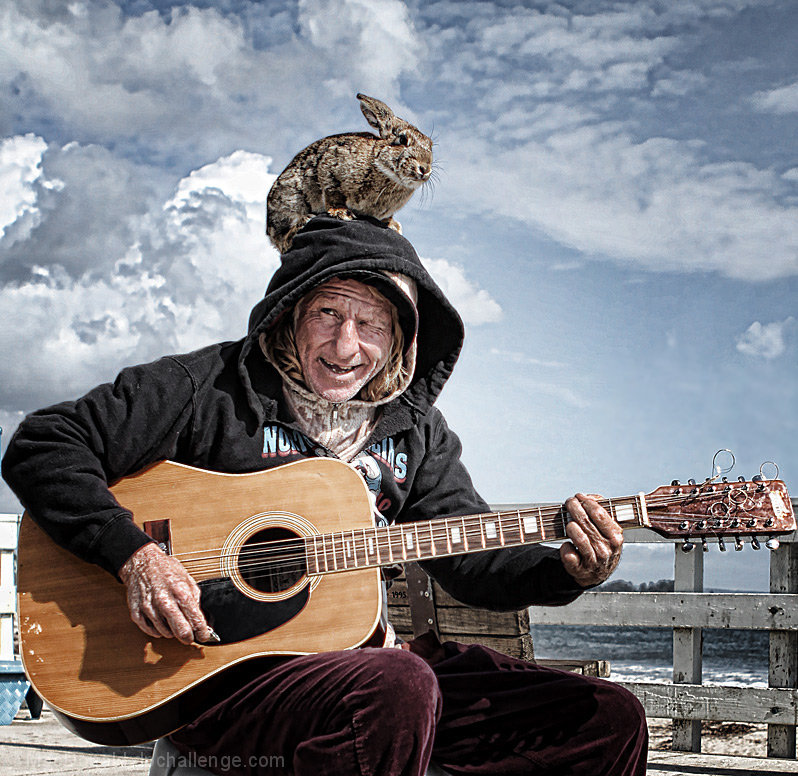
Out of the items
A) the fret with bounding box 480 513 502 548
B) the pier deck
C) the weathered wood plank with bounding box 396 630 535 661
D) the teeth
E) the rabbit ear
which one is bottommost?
the pier deck

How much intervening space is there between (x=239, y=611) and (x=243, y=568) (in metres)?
0.09

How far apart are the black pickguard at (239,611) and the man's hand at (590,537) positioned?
0.59 metres

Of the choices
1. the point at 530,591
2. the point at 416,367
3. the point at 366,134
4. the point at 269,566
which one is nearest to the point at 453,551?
the point at 530,591

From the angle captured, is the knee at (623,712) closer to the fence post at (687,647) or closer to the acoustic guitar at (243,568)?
the acoustic guitar at (243,568)

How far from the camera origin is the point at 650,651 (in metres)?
34.7

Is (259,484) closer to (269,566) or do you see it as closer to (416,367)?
(269,566)

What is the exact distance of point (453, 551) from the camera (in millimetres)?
1935

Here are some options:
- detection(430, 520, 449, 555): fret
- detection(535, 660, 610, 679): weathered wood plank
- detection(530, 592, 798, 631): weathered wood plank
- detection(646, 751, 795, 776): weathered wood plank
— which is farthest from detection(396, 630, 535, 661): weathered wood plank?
detection(430, 520, 449, 555): fret

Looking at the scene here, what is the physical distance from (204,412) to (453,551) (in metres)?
0.66

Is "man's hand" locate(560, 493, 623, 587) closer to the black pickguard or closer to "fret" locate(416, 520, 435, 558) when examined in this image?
"fret" locate(416, 520, 435, 558)

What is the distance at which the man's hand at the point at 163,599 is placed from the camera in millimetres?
1729

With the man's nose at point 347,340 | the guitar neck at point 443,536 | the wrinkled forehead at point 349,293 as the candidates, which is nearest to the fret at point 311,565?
the guitar neck at point 443,536

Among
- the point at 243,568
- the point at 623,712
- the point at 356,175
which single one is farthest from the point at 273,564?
the point at 356,175

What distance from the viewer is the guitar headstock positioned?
6.15ft
